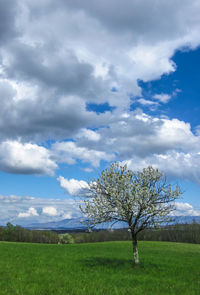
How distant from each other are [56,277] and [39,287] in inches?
133

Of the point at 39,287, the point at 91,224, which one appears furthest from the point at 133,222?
the point at 39,287

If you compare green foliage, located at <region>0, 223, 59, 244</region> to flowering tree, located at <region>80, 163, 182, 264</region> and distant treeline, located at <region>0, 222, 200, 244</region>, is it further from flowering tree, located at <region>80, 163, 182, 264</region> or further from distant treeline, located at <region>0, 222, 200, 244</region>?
flowering tree, located at <region>80, 163, 182, 264</region>

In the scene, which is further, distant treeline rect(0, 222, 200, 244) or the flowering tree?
distant treeline rect(0, 222, 200, 244)

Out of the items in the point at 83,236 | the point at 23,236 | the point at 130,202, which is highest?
the point at 130,202

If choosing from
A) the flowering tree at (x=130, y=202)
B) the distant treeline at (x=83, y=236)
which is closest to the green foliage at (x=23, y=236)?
the distant treeline at (x=83, y=236)

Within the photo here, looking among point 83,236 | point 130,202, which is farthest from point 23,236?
point 130,202

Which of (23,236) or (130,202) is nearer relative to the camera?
(130,202)

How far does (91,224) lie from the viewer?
24.7 m

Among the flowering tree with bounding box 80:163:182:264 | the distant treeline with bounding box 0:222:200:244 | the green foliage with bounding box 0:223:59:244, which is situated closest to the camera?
the flowering tree with bounding box 80:163:182:264

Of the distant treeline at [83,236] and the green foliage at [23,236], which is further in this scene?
the green foliage at [23,236]

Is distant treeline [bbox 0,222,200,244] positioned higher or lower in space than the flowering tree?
lower

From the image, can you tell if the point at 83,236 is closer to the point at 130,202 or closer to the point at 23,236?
the point at 23,236

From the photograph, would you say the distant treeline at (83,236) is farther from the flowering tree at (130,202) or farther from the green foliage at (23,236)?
the flowering tree at (130,202)

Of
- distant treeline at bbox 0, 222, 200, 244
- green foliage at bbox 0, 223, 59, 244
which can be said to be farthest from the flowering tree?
green foliage at bbox 0, 223, 59, 244
